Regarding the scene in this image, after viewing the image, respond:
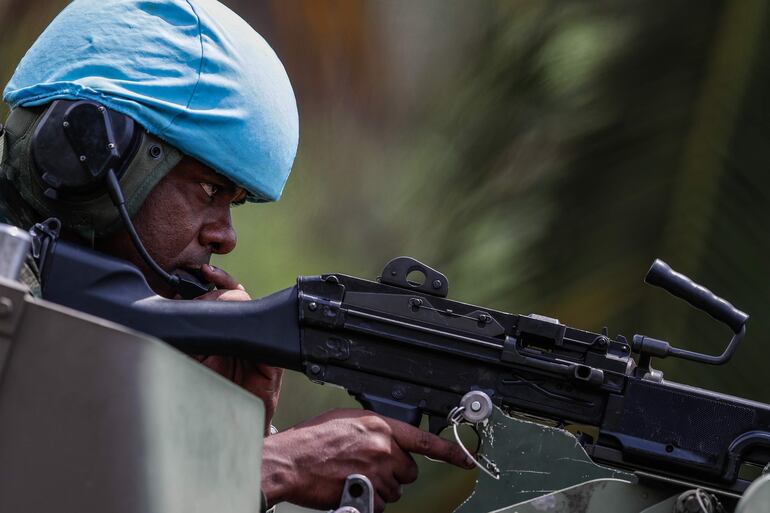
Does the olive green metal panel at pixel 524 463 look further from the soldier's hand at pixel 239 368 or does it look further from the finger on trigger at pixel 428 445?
the soldier's hand at pixel 239 368

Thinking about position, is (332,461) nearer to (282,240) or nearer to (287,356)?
(287,356)

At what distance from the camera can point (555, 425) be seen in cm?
220

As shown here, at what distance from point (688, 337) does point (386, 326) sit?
139 centimetres

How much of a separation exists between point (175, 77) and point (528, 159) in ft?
4.60

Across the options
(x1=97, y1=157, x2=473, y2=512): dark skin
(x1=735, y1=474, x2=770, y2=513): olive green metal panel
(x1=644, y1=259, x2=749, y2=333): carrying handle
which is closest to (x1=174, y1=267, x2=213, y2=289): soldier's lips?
(x1=97, y1=157, x2=473, y2=512): dark skin

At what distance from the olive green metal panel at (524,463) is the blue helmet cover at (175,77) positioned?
0.69 m

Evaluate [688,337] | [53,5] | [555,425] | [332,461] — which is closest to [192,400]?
[332,461]

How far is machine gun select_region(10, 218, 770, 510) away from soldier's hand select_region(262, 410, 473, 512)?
0.06 metres

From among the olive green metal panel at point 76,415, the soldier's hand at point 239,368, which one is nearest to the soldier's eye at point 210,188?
the soldier's hand at point 239,368

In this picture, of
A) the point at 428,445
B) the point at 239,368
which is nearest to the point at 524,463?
the point at 428,445

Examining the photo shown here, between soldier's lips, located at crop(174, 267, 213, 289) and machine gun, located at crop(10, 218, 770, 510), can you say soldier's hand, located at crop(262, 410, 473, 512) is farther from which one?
→ soldier's lips, located at crop(174, 267, 213, 289)

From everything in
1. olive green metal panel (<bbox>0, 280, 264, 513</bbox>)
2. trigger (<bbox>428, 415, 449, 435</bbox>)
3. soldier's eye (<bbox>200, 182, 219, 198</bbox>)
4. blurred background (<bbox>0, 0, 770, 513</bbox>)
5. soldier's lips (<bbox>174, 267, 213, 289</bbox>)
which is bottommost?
olive green metal panel (<bbox>0, 280, 264, 513</bbox>)

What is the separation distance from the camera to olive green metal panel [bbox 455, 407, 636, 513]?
6.88 ft

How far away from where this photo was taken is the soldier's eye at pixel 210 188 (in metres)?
2.38
